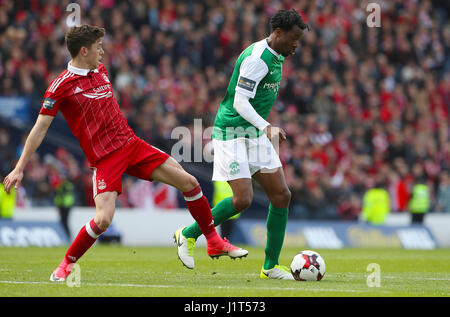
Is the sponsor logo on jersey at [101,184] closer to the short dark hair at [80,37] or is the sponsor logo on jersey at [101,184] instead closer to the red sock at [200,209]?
the red sock at [200,209]

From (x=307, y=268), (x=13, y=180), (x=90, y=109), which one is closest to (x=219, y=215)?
(x=307, y=268)

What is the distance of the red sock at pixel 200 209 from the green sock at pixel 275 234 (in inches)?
23.4

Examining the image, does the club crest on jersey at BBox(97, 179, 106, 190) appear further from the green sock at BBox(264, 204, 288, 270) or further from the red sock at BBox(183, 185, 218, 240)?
the green sock at BBox(264, 204, 288, 270)

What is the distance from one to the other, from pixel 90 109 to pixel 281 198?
7.04 ft

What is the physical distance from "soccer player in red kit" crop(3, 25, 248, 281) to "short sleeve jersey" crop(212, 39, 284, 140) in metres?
0.88

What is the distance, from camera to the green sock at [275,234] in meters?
8.70

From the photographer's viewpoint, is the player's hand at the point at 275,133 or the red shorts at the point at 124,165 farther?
the player's hand at the point at 275,133

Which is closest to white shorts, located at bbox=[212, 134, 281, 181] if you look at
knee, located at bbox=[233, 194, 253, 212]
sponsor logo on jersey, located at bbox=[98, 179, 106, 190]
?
knee, located at bbox=[233, 194, 253, 212]

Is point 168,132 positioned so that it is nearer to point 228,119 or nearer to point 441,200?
point 441,200

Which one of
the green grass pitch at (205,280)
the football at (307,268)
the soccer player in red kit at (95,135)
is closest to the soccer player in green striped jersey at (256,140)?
the football at (307,268)

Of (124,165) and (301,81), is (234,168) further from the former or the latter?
(301,81)

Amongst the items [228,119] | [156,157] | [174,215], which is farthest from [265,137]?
[174,215]

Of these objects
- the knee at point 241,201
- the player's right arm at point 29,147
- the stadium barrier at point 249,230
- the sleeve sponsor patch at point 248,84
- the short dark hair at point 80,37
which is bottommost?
the stadium barrier at point 249,230

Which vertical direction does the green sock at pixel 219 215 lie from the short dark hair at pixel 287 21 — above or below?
below
